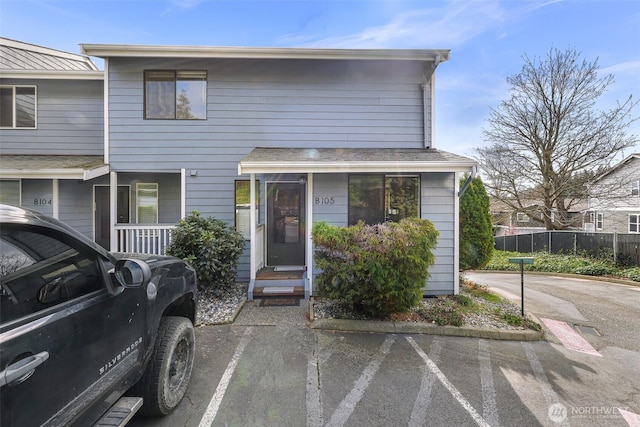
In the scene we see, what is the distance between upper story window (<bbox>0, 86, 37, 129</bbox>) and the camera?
7406 mm

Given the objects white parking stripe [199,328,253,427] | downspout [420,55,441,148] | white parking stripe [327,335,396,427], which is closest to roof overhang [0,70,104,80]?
white parking stripe [199,328,253,427]

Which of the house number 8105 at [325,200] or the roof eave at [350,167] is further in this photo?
the house number 8105 at [325,200]

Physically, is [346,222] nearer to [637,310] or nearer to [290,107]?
[290,107]

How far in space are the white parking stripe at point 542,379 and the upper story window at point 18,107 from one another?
1178 centimetres

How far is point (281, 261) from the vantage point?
7.02 meters

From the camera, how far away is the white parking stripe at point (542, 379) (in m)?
2.90

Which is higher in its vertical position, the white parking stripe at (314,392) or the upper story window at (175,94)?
the upper story window at (175,94)

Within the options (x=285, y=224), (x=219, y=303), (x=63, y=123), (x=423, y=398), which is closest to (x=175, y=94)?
(x=63, y=123)

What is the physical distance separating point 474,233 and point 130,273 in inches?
281

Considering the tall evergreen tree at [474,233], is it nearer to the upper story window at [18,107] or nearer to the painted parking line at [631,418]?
the painted parking line at [631,418]

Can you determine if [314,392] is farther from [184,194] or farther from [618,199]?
[618,199]

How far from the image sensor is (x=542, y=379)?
3.33 metres

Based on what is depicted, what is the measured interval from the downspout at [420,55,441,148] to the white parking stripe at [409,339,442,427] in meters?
5.03

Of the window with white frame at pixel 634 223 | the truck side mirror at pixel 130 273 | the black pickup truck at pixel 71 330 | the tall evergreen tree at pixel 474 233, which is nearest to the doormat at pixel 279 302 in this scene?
the black pickup truck at pixel 71 330
